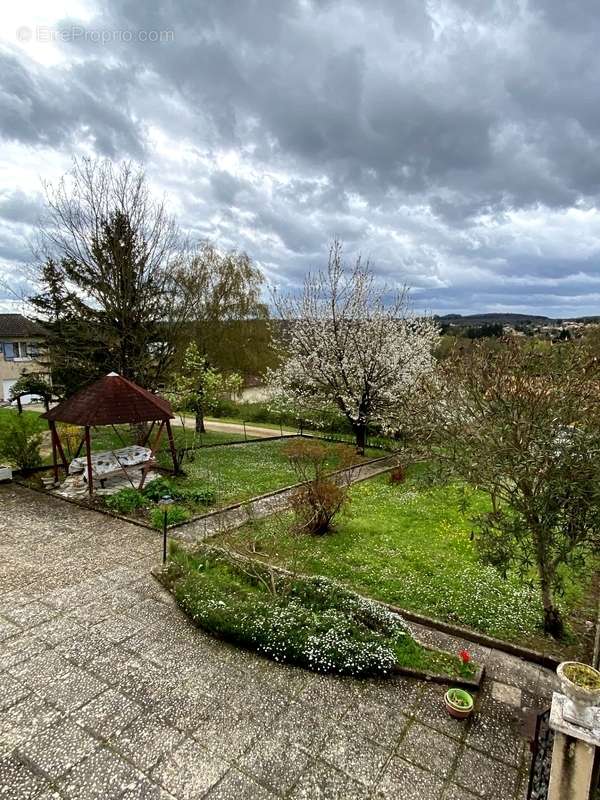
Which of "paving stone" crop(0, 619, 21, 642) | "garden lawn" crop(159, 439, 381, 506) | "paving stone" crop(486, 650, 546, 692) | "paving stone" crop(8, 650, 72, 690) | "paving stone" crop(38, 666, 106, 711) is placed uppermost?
"paving stone" crop(38, 666, 106, 711)

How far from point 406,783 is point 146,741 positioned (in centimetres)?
236

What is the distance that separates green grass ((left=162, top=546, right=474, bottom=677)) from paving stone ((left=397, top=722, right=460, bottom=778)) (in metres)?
0.74

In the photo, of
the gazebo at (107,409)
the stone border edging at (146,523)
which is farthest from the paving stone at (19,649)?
the gazebo at (107,409)

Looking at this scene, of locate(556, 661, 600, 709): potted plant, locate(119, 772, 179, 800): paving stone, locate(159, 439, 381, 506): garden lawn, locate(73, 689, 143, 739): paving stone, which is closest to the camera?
locate(556, 661, 600, 709): potted plant

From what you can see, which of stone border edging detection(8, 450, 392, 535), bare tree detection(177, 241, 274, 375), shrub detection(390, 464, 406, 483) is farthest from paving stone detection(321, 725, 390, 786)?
bare tree detection(177, 241, 274, 375)

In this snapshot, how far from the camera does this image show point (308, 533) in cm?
862

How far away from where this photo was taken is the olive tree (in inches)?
182

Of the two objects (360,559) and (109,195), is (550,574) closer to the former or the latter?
(360,559)

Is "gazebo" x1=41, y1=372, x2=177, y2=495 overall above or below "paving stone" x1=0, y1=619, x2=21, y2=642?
above

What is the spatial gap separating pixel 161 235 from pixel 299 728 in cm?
1652

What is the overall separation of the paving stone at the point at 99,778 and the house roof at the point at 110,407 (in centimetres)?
791

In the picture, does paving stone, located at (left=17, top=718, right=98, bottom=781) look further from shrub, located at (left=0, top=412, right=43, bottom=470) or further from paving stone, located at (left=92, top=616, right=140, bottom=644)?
shrub, located at (left=0, top=412, right=43, bottom=470)

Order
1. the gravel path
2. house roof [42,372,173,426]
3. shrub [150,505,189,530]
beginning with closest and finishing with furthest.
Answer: the gravel path, shrub [150,505,189,530], house roof [42,372,173,426]

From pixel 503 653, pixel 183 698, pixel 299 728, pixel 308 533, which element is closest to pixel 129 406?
pixel 308 533
